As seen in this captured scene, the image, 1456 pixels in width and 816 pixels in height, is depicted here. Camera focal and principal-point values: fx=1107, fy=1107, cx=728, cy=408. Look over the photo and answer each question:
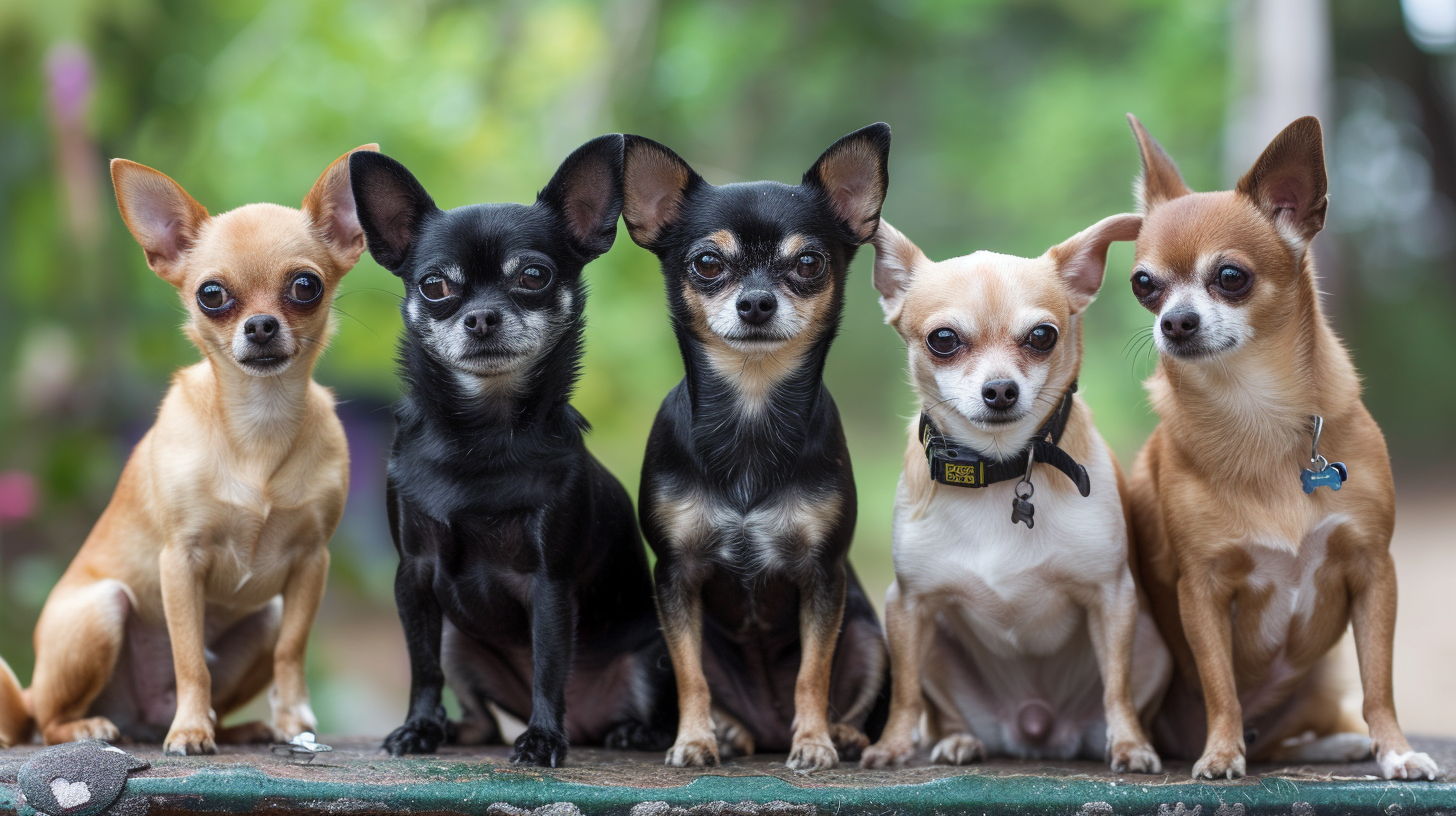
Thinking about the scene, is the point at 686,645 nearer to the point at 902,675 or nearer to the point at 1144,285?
the point at 902,675

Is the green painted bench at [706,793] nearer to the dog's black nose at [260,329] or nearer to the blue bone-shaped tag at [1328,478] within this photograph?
the blue bone-shaped tag at [1328,478]

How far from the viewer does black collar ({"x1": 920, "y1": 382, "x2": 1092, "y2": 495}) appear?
9.13 feet

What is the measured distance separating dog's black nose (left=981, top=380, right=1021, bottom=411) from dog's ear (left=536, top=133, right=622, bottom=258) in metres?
1.01

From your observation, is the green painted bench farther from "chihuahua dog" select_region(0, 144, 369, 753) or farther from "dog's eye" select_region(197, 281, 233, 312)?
"dog's eye" select_region(197, 281, 233, 312)

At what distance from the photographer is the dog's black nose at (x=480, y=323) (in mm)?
2562

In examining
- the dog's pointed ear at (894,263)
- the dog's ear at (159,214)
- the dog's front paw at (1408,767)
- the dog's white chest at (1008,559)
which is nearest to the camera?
the dog's front paw at (1408,767)

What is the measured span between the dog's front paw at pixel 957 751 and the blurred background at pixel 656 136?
Result: 0.92m

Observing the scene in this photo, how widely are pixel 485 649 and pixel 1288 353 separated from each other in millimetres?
2240

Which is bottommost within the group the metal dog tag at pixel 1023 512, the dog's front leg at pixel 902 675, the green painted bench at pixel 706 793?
the green painted bench at pixel 706 793

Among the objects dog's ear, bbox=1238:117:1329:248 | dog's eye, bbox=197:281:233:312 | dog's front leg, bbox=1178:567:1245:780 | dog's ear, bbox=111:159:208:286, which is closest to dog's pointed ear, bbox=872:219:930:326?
dog's ear, bbox=1238:117:1329:248

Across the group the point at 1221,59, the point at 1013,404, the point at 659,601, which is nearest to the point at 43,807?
the point at 659,601

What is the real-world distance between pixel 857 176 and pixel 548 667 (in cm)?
145

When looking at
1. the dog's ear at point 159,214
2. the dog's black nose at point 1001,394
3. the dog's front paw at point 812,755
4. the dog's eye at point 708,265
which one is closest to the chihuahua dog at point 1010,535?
the dog's black nose at point 1001,394

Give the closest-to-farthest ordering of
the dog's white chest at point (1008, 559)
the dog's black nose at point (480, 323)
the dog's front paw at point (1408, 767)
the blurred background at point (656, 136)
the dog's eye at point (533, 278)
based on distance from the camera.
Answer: the dog's front paw at point (1408, 767) → the dog's black nose at point (480, 323) → the dog's eye at point (533, 278) → the dog's white chest at point (1008, 559) → the blurred background at point (656, 136)
